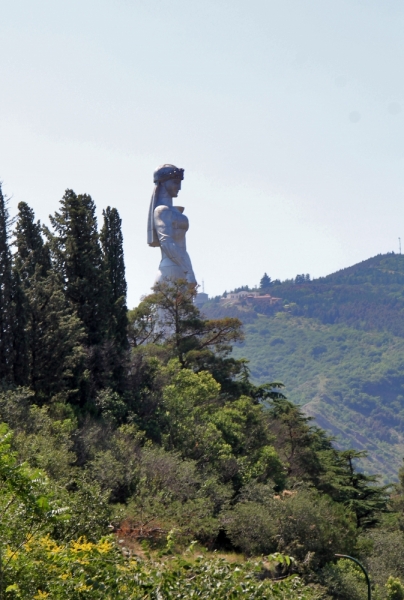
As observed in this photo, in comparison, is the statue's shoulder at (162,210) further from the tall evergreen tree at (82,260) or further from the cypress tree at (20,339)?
the cypress tree at (20,339)

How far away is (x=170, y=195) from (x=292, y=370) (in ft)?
426

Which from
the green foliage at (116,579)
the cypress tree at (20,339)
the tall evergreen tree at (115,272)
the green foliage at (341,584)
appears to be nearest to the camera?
the green foliage at (116,579)

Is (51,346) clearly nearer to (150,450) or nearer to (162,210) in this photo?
(150,450)

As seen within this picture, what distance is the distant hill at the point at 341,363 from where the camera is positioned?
144250 millimetres

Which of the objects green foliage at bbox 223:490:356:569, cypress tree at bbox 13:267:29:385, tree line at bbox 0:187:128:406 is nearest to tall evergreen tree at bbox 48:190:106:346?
tree line at bbox 0:187:128:406

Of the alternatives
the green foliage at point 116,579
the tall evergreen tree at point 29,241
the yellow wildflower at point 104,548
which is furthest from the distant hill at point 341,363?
the yellow wildflower at point 104,548

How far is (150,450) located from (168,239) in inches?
720

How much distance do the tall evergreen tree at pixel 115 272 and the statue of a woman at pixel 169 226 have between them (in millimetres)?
8882

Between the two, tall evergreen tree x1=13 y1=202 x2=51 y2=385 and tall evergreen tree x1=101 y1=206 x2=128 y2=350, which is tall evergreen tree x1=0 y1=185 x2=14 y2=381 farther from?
tall evergreen tree x1=101 y1=206 x2=128 y2=350

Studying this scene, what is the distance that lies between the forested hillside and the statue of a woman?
5.12 meters

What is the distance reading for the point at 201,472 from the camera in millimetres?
24938

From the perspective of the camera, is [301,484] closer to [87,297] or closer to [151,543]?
[87,297]

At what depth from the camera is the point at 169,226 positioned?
41.0 meters

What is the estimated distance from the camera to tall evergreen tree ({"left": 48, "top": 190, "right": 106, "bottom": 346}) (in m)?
27.9
